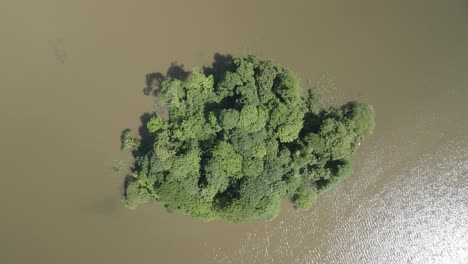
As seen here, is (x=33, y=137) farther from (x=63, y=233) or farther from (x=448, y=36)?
(x=448, y=36)

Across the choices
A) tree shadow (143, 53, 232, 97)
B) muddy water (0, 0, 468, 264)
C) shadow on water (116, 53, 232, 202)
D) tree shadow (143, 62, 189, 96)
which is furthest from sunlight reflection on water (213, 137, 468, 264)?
tree shadow (143, 62, 189, 96)

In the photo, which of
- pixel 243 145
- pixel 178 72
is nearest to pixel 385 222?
pixel 243 145

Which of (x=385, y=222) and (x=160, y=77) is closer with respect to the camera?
(x=385, y=222)

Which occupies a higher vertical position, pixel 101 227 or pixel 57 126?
pixel 57 126

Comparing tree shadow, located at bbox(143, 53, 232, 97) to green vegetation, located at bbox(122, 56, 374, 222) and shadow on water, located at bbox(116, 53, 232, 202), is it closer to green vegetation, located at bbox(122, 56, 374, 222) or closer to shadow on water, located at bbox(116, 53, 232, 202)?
shadow on water, located at bbox(116, 53, 232, 202)

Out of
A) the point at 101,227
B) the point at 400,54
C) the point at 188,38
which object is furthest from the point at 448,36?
the point at 101,227

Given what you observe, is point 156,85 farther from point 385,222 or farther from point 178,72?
point 385,222
